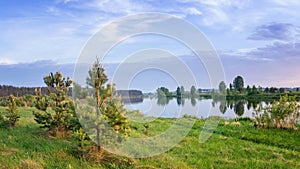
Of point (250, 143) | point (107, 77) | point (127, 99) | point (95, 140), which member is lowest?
point (250, 143)

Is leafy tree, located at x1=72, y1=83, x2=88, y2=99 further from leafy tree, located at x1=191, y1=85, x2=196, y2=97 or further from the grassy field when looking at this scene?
leafy tree, located at x1=191, y1=85, x2=196, y2=97

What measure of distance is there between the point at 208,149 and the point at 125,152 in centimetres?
299

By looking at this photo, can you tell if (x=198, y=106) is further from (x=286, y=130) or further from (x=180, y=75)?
(x=286, y=130)

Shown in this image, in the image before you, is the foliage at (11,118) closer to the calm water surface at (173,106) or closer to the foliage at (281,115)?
the calm water surface at (173,106)

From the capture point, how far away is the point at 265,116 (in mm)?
14195

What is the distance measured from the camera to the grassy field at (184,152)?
7207mm

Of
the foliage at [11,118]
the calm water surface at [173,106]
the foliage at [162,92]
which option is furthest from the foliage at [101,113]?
the foliage at [11,118]

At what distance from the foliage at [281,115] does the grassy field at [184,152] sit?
1.48 m

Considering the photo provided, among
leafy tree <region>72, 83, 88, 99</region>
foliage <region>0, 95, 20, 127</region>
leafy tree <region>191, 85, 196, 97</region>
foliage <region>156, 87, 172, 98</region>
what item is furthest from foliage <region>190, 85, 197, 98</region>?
foliage <region>0, 95, 20, 127</region>

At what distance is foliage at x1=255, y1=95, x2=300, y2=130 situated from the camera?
44.7 ft

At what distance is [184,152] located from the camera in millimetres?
9016

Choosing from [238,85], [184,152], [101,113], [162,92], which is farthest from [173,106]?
[238,85]

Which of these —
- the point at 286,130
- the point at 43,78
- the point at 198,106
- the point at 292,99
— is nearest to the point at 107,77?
the point at 43,78

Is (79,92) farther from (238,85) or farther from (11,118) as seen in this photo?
(238,85)
